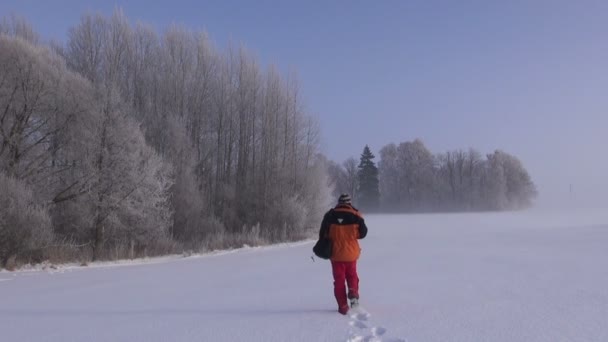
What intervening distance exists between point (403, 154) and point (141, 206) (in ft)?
184

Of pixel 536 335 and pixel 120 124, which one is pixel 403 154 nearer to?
pixel 120 124

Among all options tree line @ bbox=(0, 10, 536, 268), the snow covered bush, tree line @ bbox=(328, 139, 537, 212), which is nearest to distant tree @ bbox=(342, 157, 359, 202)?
tree line @ bbox=(328, 139, 537, 212)

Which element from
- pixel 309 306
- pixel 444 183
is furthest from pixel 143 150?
pixel 444 183

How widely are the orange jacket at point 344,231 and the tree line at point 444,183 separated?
2255 inches

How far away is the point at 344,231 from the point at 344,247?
0.68ft

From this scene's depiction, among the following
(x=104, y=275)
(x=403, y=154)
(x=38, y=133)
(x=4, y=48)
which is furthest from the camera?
(x=403, y=154)

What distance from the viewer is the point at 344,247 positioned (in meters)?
5.52

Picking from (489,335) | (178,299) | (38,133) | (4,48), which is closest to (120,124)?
(38,133)

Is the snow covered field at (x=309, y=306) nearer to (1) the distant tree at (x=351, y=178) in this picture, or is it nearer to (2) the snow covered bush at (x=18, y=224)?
(2) the snow covered bush at (x=18, y=224)

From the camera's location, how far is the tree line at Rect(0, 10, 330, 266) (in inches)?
609

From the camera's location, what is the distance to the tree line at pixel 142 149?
609 inches

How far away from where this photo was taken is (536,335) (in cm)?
418

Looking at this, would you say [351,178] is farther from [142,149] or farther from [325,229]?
[325,229]

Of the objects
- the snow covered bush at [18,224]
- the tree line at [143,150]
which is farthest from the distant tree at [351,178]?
the snow covered bush at [18,224]
